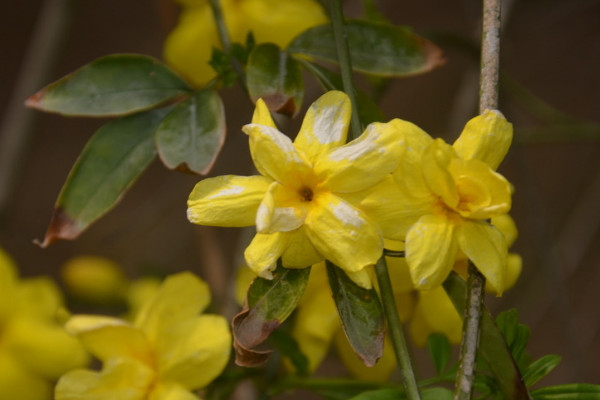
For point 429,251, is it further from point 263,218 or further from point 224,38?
point 224,38

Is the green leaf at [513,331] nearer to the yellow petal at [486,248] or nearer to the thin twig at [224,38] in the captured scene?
the yellow petal at [486,248]

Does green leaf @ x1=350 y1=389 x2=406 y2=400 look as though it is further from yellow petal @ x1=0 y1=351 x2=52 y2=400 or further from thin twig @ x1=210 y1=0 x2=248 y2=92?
yellow petal @ x1=0 y1=351 x2=52 y2=400

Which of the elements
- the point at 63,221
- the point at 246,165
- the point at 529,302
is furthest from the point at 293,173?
the point at 246,165

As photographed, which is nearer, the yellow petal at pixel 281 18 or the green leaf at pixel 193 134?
the green leaf at pixel 193 134

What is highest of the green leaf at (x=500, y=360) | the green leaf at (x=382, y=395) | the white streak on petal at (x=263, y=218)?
the white streak on petal at (x=263, y=218)

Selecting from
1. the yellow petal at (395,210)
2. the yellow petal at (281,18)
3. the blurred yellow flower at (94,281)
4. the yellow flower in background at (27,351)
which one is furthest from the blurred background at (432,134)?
the yellow petal at (395,210)

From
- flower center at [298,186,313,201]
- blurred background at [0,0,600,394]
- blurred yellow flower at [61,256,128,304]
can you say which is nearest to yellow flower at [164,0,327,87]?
flower center at [298,186,313,201]

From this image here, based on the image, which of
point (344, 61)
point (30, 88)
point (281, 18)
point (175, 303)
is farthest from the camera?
point (30, 88)

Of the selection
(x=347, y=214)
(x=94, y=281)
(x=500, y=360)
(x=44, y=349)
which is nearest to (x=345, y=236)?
(x=347, y=214)
